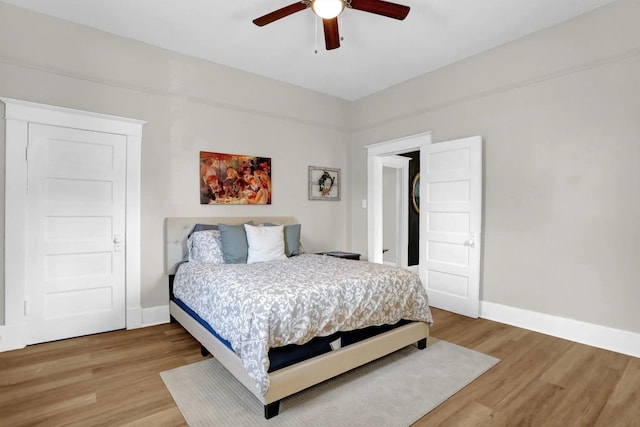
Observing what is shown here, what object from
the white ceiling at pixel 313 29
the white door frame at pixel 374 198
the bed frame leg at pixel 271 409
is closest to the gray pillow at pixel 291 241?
the white door frame at pixel 374 198

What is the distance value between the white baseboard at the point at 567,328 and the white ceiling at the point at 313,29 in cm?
281

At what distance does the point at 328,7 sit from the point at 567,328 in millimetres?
3468

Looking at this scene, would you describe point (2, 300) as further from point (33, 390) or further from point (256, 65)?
Answer: point (256, 65)

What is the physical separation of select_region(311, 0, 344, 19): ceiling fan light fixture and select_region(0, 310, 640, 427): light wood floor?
2728 millimetres

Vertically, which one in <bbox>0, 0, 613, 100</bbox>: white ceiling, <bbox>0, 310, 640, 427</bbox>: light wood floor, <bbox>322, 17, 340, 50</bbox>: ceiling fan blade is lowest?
<bbox>0, 310, 640, 427</bbox>: light wood floor

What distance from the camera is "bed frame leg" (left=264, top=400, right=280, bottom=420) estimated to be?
1932 millimetres

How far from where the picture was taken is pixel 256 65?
4078 mm

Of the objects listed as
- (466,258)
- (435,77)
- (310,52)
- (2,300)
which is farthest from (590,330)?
(2,300)

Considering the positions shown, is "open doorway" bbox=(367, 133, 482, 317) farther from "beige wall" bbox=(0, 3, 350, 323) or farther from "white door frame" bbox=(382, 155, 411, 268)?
"white door frame" bbox=(382, 155, 411, 268)

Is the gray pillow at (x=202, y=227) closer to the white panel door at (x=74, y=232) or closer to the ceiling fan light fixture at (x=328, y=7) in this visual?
the white panel door at (x=74, y=232)

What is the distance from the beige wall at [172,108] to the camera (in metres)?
3.01

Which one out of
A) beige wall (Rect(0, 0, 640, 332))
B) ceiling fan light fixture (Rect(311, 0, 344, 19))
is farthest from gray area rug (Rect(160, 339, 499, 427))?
ceiling fan light fixture (Rect(311, 0, 344, 19))

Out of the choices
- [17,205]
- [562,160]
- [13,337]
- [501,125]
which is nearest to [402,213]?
[501,125]

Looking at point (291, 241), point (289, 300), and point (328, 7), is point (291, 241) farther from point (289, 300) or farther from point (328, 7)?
point (328, 7)
